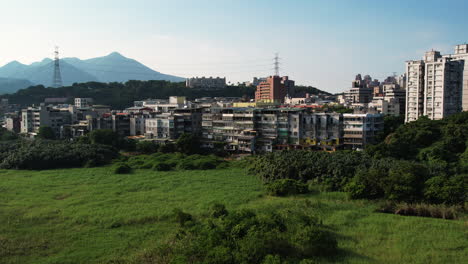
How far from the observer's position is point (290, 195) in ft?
72.3

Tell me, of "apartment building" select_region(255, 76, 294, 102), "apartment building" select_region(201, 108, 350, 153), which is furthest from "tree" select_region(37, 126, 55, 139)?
"apartment building" select_region(255, 76, 294, 102)

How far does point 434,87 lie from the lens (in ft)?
141

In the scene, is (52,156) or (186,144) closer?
(52,156)

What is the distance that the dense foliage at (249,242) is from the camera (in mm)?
12586

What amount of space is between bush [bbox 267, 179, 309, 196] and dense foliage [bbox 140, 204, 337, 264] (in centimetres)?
604

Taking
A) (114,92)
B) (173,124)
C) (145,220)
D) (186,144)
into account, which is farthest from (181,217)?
(114,92)

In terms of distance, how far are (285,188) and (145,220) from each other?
7841 millimetres

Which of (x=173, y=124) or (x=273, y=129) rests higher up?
(x=173, y=124)

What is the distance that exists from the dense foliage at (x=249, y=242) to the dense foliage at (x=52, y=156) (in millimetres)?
20131

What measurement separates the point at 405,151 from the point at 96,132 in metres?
27.9

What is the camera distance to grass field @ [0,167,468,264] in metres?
14.2

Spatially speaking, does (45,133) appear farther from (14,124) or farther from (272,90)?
(272,90)

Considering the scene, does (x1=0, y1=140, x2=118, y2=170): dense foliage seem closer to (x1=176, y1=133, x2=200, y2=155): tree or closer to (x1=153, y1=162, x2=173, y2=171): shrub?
(x1=153, y1=162, x2=173, y2=171): shrub

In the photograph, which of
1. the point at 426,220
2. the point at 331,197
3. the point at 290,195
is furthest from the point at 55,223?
the point at 426,220
